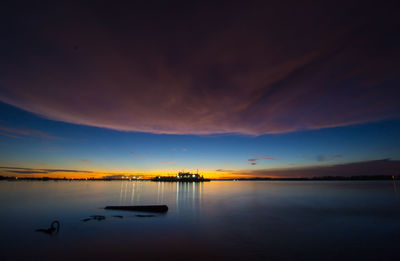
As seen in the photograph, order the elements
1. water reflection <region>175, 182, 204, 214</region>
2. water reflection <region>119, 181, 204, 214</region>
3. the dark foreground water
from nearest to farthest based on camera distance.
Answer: the dark foreground water
water reflection <region>175, 182, 204, 214</region>
water reflection <region>119, 181, 204, 214</region>

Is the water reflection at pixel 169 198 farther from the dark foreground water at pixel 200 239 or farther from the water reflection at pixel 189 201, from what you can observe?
the dark foreground water at pixel 200 239

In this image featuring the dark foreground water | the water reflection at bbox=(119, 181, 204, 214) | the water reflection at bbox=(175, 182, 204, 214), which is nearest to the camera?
the dark foreground water

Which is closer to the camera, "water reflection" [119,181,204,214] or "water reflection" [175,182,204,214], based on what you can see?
"water reflection" [175,182,204,214]

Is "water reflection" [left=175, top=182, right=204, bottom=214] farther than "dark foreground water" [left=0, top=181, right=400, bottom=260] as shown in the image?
Yes

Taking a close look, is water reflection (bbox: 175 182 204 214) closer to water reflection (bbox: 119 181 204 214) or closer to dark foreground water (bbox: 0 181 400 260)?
water reflection (bbox: 119 181 204 214)

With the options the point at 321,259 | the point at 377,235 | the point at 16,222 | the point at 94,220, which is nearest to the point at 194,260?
the point at 321,259

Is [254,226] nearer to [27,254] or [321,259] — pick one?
[321,259]

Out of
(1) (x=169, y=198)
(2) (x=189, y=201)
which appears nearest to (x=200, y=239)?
(2) (x=189, y=201)

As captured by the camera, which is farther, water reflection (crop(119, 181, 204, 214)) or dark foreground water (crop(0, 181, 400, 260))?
water reflection (crop(119, 181, 204, 214))

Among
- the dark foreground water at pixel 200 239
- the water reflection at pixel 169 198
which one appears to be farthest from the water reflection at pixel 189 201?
the dark foreground water at pixel 200 239

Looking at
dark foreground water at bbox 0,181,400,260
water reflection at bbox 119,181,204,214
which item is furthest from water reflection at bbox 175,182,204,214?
dark foreground water at bbox 0,181,400,260

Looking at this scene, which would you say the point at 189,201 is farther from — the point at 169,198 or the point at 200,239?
the point at 200,239

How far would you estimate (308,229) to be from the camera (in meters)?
21.8

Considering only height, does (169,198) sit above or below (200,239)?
below
